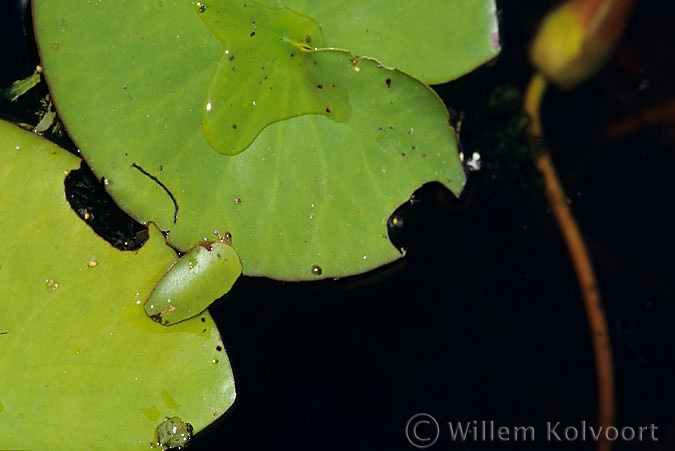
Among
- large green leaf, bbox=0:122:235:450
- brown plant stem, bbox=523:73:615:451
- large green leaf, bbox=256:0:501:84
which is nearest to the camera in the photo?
large green leaf, bbox=0:122:235:450

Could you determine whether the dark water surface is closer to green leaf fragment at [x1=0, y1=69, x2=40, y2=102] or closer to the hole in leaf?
the hole in leaf

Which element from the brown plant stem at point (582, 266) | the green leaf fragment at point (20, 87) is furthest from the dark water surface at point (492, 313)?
the green leaf fragment at point (20, 87)

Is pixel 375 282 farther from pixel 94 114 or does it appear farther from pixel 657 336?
pixel 657 336

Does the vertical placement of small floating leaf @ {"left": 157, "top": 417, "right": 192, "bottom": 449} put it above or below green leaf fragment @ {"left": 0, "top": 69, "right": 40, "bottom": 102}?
below

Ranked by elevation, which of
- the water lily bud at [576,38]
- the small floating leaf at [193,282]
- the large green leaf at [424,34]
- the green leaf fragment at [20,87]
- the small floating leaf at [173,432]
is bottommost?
the small floating leaf at [173,432]

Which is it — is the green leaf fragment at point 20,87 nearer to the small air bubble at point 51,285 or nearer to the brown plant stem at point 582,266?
the small air bubble at point 51,285

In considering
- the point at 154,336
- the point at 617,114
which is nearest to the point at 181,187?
the point at 154,336

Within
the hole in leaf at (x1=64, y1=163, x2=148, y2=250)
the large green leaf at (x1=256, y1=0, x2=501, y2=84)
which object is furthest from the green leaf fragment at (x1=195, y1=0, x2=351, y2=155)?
the hole in leaf at (x1=64, y1=163, x2=148, y2=250)

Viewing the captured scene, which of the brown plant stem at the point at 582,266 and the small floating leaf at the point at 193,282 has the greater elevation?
the brown plant stem at the point at 582,266
